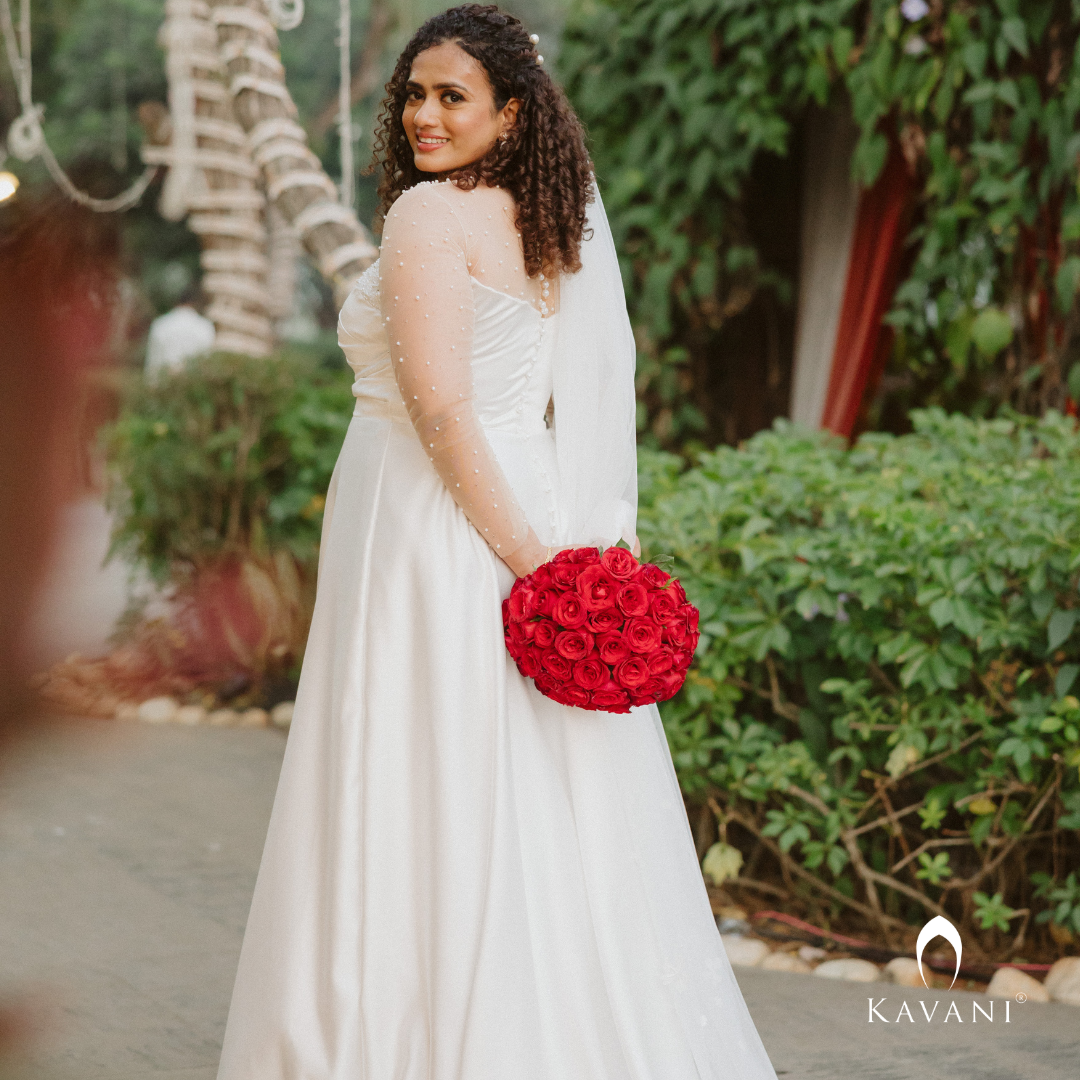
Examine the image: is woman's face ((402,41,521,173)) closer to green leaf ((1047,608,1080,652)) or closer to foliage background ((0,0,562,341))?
green leaf ((1047,608,1080,652))

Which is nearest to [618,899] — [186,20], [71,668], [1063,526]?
[71,668]

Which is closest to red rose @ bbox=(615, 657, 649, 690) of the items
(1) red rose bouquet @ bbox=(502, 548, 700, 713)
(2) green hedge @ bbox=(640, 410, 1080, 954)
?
(1) red rose bouquet @ bbox=(502, 548, 700, 713)

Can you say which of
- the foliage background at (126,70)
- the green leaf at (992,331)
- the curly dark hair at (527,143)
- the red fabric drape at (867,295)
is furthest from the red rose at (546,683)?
the foliage background at (126,70)

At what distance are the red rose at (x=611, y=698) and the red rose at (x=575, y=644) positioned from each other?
0.06 metres

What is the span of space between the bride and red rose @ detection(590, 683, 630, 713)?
0.17 m

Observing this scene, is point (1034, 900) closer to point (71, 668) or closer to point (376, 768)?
point (376, 768)

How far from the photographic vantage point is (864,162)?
5184 millimetres

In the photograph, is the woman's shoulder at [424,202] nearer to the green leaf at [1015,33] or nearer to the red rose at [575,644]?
the red rose at [575,644]

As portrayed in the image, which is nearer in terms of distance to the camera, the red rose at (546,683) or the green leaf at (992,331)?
the red rose at (546,683)

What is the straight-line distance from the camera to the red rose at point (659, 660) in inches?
75.8

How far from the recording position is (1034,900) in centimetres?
317

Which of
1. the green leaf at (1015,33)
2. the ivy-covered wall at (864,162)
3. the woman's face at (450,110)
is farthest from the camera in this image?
the ivy-covered wall at (864,162)

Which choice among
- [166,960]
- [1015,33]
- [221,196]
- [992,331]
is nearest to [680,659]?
[166,960]

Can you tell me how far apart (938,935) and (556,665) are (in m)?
1.71
